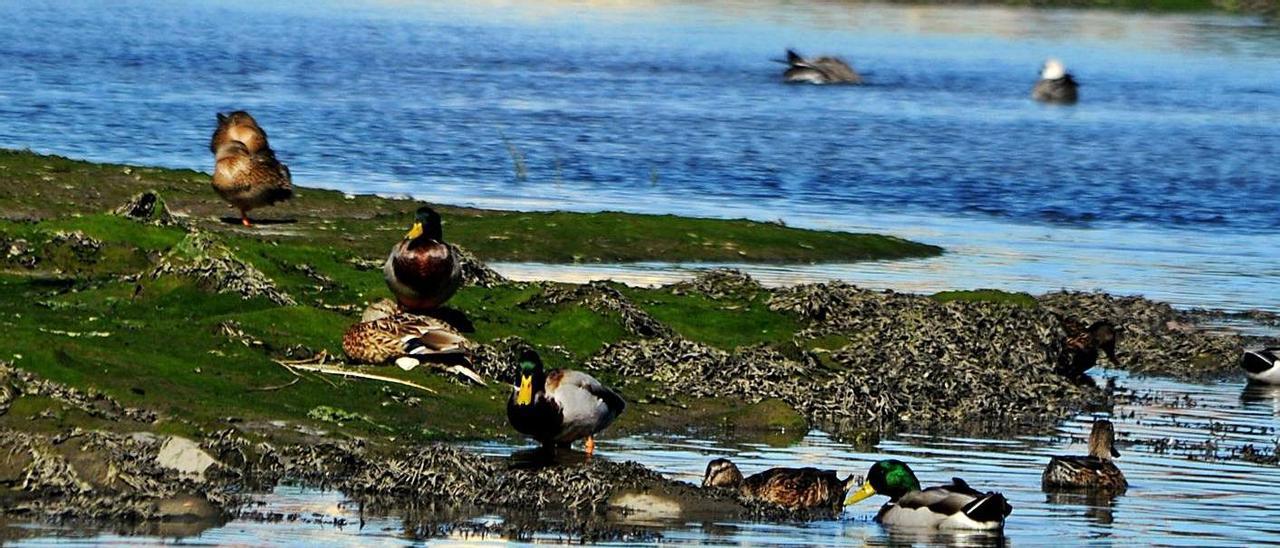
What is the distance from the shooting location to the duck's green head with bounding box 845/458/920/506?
47.7 feet

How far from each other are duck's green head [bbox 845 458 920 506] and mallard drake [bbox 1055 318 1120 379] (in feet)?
21.5

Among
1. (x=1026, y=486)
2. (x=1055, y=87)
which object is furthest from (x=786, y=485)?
(x=1055, y=87)

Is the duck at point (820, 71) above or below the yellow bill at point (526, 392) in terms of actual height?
above

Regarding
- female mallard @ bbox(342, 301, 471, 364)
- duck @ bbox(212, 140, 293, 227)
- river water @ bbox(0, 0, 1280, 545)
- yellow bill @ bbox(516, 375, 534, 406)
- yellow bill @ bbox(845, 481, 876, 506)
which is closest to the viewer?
yellow bill @ bbox(845, 481, 876, 506)

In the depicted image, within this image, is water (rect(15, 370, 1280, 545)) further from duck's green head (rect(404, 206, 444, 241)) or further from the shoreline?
duck's green head (rect(404, 206, 444, 241))

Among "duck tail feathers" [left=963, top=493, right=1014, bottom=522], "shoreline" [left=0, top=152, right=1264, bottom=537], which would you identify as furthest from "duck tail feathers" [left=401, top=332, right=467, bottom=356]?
"duck tail feathers" [left=963, top=493, right=1014, bottom=522]

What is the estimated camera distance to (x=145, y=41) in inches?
2717

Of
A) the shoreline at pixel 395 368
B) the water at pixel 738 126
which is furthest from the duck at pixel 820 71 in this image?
the shoreline at pixel 395 368

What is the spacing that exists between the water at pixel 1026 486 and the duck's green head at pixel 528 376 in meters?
0.49

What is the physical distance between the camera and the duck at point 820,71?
65.7 meters

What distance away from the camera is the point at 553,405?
1514 centimetres

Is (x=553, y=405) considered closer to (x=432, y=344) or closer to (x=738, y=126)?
(x=432, y=344)

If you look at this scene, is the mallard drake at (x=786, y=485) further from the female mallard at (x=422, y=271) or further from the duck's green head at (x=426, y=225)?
the duck's green head at (x=426, y=225)

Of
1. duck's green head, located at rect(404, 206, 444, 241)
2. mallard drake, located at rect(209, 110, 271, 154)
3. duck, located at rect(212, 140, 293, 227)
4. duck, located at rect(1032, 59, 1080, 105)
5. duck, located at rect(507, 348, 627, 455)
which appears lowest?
duck, located at rect(507, 348, 627, 455)
